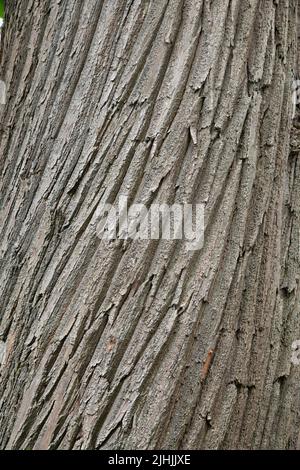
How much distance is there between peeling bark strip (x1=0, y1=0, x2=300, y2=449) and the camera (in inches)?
71.9

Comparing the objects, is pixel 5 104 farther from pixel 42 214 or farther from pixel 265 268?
pixel 265 268

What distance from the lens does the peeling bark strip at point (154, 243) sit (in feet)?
5.99

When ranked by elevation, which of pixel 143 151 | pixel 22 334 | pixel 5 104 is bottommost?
pixel 22 334

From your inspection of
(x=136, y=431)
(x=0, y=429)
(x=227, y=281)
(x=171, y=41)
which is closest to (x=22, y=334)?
(x=0, y=429)

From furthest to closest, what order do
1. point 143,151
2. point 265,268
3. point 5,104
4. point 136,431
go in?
point 5,104, point 265,268, point 143,151, point 136,431

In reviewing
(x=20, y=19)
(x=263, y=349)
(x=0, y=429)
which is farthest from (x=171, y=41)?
(x=0, y=429)

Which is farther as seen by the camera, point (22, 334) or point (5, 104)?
point (5, 104)

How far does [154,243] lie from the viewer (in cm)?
188

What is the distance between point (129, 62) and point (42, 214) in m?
0.55

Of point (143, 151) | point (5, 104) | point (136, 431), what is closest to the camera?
point (136, 431)

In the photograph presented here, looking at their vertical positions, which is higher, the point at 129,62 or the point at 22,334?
the point at 129,62

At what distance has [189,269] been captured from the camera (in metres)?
1.88

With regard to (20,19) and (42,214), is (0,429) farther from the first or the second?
(20,19)

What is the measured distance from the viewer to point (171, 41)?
1.97 m
